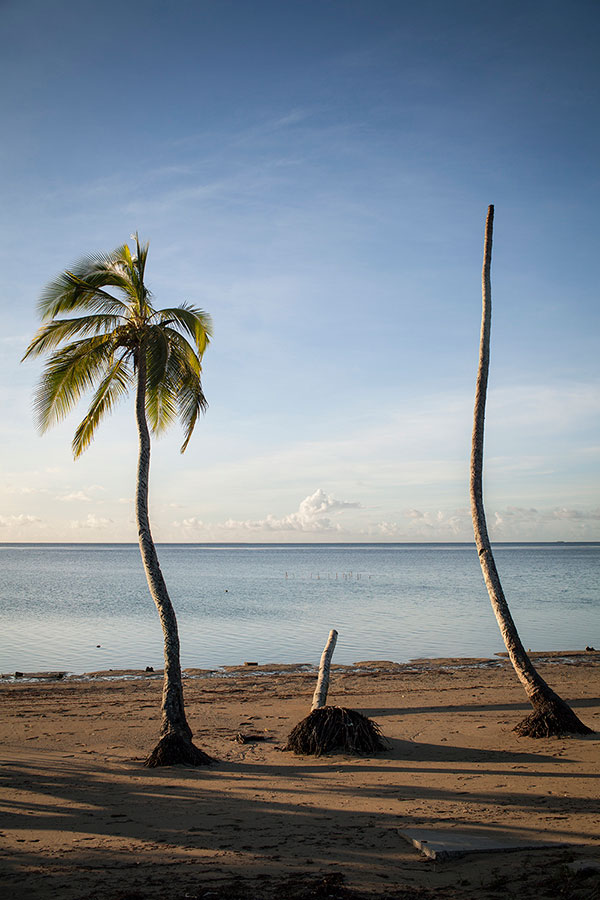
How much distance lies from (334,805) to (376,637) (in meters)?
22.5

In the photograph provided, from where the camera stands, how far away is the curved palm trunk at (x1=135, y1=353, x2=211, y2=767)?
10742 millimetres

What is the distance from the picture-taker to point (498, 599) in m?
12.8

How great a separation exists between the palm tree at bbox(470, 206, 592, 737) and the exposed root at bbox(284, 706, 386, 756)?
9.59 feet

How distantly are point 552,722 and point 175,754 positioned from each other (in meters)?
6.61

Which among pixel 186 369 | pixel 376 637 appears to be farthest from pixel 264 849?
pixel 376 637

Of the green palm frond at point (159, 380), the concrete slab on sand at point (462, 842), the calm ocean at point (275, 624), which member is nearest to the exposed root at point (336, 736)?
the concrete slab on sand at point (462, 842)

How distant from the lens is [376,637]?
30.3 meters

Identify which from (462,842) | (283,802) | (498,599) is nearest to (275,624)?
(498,599)

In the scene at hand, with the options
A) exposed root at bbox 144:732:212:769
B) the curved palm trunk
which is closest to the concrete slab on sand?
exposed root at bbox 144:732:212:769

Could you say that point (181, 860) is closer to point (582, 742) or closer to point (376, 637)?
point (582, 742)

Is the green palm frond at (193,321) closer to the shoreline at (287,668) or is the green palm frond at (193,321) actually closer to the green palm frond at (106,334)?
the green palm frond at (106,334)

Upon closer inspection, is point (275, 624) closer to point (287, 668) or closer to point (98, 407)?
point (287, 668)

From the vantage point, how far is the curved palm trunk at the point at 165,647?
10742 millimetres

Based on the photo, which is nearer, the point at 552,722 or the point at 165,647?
the point at 165,647
